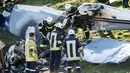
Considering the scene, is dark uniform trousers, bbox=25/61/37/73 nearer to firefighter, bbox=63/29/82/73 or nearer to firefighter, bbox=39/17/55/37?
firefighter, bbox=63/29/82/73

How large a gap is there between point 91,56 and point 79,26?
2.51 m

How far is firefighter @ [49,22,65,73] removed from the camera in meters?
11.7

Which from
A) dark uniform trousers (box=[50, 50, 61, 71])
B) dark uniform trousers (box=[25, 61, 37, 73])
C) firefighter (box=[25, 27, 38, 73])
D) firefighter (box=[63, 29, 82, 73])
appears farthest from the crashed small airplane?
dark uniform trousers (box=[25, 61, 37, 73])

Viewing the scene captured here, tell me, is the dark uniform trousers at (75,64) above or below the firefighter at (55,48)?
below

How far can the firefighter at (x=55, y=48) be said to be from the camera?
462 inches

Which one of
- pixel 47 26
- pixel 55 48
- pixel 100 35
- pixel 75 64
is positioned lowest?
pixel 75 64

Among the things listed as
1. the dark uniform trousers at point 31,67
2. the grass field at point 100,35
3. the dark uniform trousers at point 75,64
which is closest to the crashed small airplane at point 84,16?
the grass field at point 100,35

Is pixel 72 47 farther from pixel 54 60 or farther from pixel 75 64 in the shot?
pixel 54 60

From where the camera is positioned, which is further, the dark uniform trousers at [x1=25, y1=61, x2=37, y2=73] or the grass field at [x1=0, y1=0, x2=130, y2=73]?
the grass field at [x1=0, y1=0, x2=130, y2=73]

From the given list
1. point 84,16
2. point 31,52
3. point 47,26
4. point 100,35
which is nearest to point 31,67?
point 31,52

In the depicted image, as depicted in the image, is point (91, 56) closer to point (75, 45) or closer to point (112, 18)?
point (75, 45)

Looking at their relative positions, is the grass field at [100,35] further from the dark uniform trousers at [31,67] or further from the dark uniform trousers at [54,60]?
the dark uniform trousers at [31,67]

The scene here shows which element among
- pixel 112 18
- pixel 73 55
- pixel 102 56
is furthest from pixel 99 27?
pixel 73 55

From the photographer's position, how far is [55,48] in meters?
11.8
